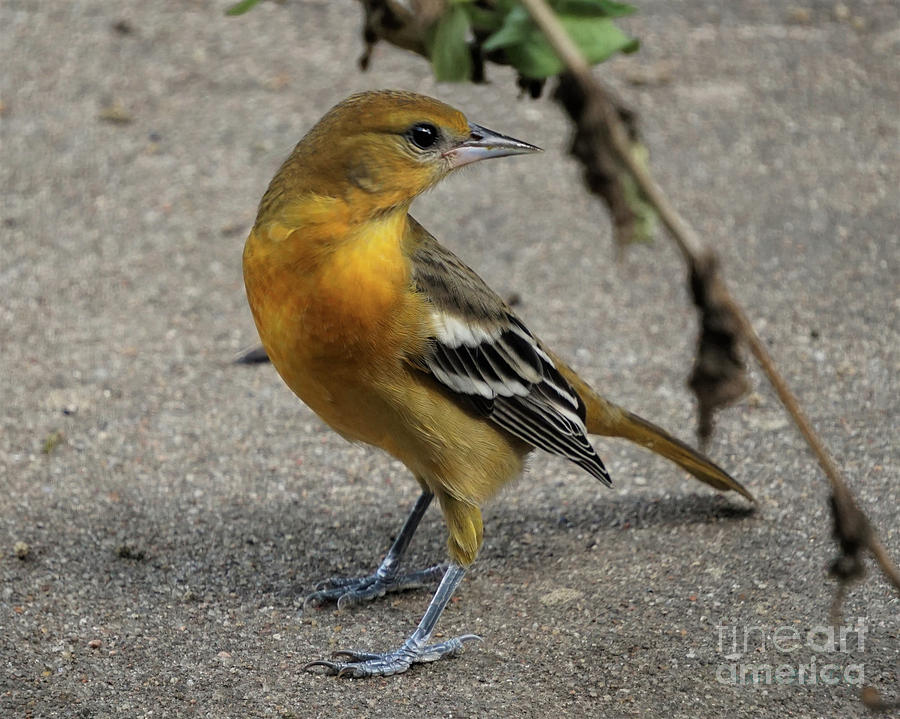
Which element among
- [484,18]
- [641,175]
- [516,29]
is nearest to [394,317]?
[484,18]

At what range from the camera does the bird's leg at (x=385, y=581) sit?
13.7ft

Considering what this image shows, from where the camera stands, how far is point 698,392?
1.81m

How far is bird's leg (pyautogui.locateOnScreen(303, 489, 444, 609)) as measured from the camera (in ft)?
13.7

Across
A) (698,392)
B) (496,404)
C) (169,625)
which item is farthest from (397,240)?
(698,392)

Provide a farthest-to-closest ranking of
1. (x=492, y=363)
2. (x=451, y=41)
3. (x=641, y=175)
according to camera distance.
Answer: (x=492, y=363)
(x=451, y=41)
(x=641, y=175)

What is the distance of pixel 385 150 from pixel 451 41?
1208 mm

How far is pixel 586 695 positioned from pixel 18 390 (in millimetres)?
3065

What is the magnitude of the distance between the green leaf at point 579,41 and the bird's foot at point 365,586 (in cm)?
242

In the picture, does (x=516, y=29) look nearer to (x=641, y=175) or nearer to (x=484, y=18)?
(x=484, y=18)

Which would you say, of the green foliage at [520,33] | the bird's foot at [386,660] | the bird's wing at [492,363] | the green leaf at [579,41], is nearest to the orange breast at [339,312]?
the bird's wing at [492,363]

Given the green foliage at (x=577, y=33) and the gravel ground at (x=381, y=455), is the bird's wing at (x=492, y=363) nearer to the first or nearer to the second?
the gravel ground at (x=381, y=455)

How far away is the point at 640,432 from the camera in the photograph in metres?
4.49

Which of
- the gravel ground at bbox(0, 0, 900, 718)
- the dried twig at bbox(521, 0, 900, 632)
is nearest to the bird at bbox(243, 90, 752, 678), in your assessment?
the gravel ground at bbox(0, 0, 900, 718)

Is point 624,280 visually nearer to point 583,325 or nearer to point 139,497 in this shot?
point 583,325
